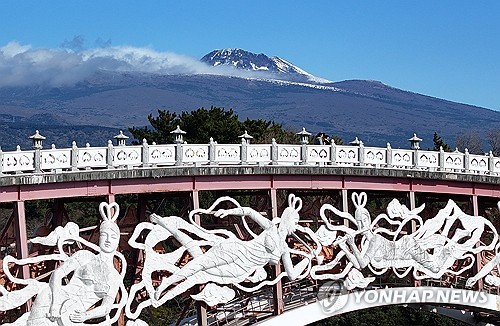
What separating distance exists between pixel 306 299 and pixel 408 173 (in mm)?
3893

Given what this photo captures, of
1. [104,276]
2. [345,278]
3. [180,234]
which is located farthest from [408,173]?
[104,276]

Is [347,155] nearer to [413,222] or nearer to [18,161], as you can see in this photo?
[413,222]

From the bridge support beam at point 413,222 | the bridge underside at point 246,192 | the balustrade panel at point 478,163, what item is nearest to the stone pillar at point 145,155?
the bridge underside at point 246,192

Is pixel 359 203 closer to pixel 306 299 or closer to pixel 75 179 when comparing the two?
pixel 306 299

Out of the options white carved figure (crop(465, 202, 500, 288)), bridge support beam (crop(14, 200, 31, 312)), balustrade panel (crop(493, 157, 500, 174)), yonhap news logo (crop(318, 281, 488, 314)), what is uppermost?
balustrade panel (crop(493, 157, 500, 174))

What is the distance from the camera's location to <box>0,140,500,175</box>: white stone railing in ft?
59.0

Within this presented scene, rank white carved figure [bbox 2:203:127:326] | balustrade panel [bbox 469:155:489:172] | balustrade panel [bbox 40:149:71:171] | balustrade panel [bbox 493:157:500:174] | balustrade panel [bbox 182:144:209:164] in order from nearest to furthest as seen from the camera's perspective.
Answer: white carved figure [bbox 2:203:127:326], balustrade panel [bbox 40:149:71:171], balustrade panel [bbox 182:144:209:164], balustrade panel [bbox 469:155:489:172], balustrade panel [bbox 493:157:500:174]

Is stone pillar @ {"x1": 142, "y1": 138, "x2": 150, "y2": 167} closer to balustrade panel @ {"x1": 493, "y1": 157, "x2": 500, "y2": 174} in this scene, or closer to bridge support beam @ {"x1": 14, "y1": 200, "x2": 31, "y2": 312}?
bridge support beam @ {"x1": 14, "y1": 200, "x2": 31, "y2": 312}

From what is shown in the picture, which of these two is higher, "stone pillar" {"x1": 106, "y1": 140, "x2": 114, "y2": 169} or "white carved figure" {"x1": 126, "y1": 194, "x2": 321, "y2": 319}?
"stone pillar" {"x1": 106, "y1": 140, "x2": 114, "y2": 169}

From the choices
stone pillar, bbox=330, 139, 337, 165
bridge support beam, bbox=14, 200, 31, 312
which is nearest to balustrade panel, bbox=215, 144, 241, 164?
stone pillar, bbox=330, 139, 337, 165

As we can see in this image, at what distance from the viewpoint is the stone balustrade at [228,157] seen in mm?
17984

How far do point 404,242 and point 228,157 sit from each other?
192 inches

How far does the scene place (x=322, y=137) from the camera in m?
24.0

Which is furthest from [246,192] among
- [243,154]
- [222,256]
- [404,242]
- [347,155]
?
[222,256]
